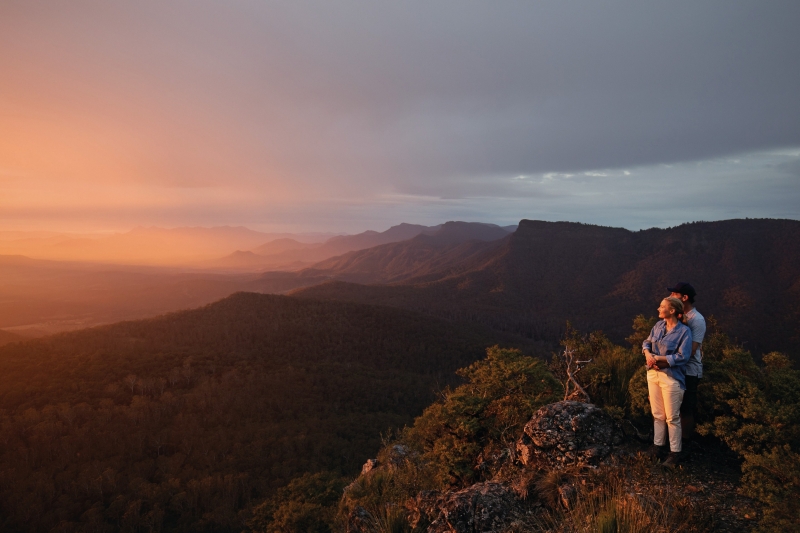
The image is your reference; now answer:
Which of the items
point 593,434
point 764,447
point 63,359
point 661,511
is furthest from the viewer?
point 63,359

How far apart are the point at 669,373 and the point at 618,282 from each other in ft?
467

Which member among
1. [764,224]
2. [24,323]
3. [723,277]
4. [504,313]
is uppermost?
[764,224]

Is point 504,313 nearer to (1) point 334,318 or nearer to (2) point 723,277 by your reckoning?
(1) point 334,318

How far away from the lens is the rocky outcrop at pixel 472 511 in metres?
5.13

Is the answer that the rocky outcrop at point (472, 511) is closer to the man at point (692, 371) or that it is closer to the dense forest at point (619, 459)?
the dense forest at point (619, 459)

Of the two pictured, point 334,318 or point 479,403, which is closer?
point 479,403

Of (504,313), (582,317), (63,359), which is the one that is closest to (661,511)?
(63,359)

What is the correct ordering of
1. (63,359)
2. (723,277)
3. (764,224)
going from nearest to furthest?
(63,359)
(723,277)
(764,224)

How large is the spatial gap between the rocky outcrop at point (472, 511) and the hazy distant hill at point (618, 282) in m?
92.5

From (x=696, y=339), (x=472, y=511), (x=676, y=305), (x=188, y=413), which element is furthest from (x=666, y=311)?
(x=188, y=413)

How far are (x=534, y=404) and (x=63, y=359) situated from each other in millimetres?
55545

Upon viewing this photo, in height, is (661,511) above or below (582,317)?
above

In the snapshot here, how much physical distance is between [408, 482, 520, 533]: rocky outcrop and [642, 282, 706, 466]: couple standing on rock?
9.18ft

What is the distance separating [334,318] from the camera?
72.2m
